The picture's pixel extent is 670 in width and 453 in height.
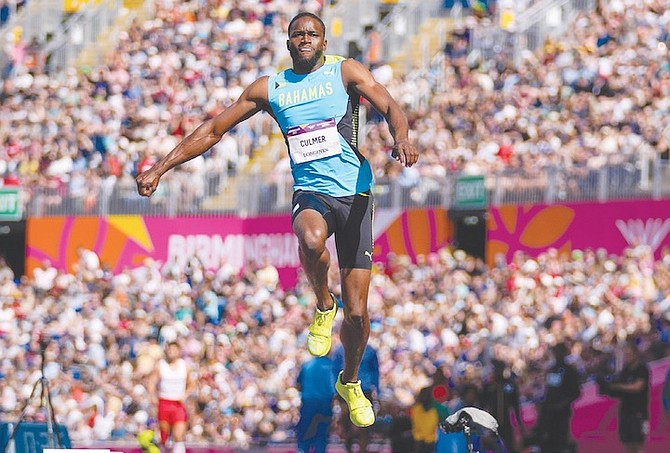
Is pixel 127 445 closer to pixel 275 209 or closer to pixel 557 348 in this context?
pixel 557 348

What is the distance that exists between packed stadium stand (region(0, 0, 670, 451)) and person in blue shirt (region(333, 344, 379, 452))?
2.87 feet

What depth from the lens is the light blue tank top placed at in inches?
447

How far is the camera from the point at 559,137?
24141 millimetres

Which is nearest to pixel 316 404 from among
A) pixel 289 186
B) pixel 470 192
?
pixel 470 192

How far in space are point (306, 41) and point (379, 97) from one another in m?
0.58

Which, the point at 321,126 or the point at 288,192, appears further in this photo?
the point at 288,192

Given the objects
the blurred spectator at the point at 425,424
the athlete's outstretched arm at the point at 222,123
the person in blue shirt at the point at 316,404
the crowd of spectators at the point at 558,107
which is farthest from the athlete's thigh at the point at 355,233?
the crowd of spectators at the point at 558,107

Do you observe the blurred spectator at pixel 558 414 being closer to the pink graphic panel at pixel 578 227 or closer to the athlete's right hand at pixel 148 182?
the pink graphic panel at pixel 578 227

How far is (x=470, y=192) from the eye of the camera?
24375 millimetres

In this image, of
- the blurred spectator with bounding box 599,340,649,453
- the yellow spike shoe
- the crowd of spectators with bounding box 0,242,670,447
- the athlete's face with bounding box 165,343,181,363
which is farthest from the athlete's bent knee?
the athlete's face with bounding box 165,343,181,363

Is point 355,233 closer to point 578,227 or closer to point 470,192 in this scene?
point 578,227

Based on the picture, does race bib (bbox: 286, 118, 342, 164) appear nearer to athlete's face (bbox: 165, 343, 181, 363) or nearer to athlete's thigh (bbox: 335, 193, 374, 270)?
athlete's thigh (bbox: 335, 193, 374, 270)

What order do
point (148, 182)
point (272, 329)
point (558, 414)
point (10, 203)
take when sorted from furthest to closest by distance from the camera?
point (10, 203), point (272, 329), point (558, 414), point (148, 182)

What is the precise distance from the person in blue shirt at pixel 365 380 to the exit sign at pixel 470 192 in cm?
687
